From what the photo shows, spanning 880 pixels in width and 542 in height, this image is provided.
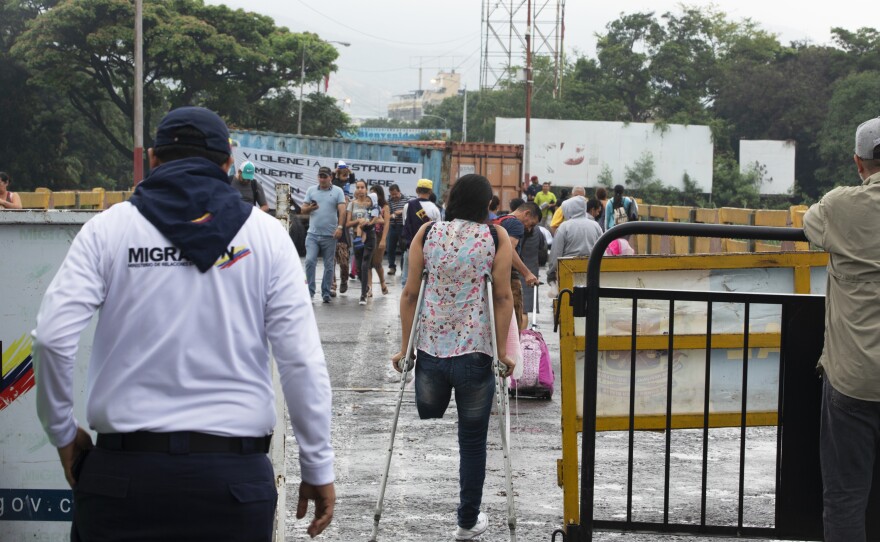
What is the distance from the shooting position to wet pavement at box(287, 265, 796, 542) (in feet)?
19.7

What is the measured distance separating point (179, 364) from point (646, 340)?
2879mm

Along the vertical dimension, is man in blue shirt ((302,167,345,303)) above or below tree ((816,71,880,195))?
below

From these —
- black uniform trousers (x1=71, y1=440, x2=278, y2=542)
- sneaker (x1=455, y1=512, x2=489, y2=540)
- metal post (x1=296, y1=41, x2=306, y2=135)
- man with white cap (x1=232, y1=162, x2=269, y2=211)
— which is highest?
metal post (x1=296, y1=41, x2=306, y2=135)

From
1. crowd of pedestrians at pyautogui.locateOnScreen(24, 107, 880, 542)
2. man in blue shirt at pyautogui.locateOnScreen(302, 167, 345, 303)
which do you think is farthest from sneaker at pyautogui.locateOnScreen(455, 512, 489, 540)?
man in blue shirt at pyautogui.locateOnScreen(302, 167, 345, 303)

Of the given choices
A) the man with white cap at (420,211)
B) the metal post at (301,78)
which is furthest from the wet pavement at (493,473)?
the metal post at (301,78)

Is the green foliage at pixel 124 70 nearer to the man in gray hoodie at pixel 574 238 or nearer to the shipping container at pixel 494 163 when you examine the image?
the shipping container at pixel 494 163

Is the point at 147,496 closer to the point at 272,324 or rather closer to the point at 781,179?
the point at 272,324

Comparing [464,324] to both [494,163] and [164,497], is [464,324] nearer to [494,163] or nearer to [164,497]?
[164,497]

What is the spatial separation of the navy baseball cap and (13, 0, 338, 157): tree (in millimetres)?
47419

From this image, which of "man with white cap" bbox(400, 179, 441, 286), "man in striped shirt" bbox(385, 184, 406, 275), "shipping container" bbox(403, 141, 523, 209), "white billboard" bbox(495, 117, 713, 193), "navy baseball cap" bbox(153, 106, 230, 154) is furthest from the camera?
"white billboard" bbox(495, 117, 713, 193)

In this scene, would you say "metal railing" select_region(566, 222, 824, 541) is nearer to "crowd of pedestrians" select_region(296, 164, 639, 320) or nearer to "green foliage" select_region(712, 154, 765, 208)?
"crowd of pedestrians" select_region(296, 164, 639, 320)

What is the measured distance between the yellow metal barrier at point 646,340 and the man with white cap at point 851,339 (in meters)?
0.77

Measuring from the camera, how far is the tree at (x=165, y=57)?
48531mm

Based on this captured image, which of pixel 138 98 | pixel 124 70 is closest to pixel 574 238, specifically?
pixel 138 98
